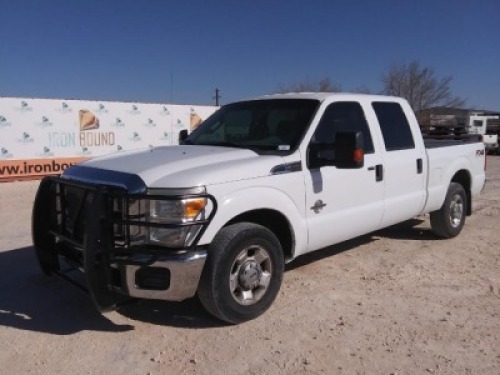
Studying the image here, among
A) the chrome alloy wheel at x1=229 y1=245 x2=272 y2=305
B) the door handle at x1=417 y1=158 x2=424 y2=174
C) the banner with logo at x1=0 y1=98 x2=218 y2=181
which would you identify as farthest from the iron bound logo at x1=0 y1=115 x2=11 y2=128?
the chrome alloy wheel at x1=229 y1=245 x2=272 y2=305

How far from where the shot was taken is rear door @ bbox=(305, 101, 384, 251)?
187 inches

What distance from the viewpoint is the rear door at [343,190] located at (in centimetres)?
476

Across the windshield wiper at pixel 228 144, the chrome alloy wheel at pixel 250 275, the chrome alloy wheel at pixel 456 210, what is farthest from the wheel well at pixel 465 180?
the chrome alloy wheel at pixel 250 275

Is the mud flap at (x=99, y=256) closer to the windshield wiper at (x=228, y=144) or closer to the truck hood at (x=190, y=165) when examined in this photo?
the truck hood at (x=190, y=165)

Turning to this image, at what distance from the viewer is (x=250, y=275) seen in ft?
13.7

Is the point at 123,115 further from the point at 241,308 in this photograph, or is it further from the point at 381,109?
the point at 241,308

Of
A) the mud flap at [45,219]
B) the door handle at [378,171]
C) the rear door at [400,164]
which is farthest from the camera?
the rear door at [400,164]

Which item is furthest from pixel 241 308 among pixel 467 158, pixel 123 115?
pixel 123 115

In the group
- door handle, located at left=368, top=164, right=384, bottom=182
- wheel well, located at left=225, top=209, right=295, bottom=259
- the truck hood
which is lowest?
wheel well, located at left=225, top=209, right=295, bottom=259

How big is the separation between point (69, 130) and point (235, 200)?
13.4 m

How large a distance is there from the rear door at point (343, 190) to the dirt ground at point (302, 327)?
56 centimetres

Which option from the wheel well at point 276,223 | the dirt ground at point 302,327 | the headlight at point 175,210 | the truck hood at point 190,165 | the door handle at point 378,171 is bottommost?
the dirt ground at point 302,327

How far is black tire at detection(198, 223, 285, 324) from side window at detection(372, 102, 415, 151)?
214 cm

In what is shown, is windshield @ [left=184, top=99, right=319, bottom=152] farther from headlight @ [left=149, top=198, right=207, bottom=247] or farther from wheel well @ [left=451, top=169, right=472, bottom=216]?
wheel well @ [left=451, top=169, right=472, bottom=216]
